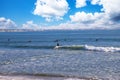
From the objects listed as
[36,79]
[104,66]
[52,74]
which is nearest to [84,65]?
[104,66]

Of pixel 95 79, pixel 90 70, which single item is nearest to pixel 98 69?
pixel 90 70

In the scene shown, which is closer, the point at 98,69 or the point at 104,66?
the point at 98,69

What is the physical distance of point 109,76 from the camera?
87.5ft

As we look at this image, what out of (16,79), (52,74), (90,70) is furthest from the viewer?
(90,70)

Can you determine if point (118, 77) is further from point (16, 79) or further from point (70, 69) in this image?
point (16, 79)

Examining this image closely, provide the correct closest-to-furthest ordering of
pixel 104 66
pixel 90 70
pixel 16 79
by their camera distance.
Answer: pixel 16 79 → pixel 90 70 → pixel 104 66

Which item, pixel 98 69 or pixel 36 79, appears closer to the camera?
pixel 36 79

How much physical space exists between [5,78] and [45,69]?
7.02 metres

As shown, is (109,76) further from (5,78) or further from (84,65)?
(5,78)

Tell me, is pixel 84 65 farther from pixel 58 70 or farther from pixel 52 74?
pixel 52 74

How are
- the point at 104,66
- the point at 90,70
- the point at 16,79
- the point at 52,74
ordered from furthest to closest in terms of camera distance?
1. the point at 104,66
2. the point at 90,70
3. the point at 52,74
4. the point at 16,79

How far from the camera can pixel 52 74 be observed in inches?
1109

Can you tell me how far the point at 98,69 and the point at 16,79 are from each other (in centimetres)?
1058

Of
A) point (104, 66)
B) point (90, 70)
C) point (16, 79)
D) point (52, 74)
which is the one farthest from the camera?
point (104, 66)
